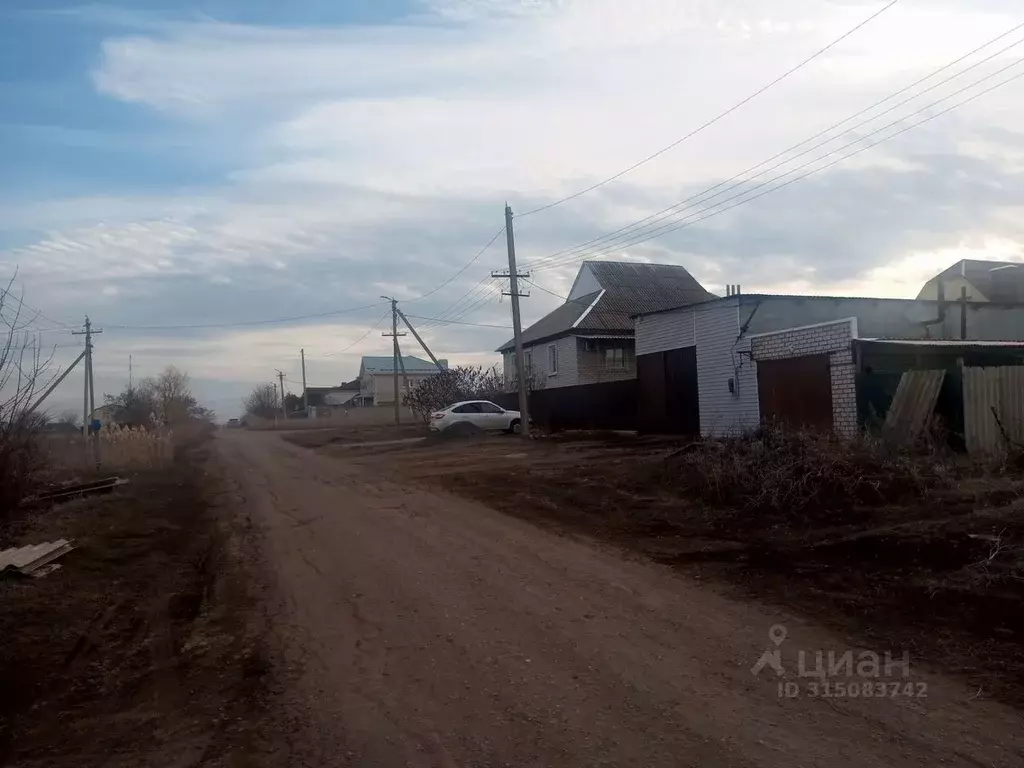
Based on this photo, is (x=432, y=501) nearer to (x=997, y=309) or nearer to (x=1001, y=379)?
(x=1001, y=379)

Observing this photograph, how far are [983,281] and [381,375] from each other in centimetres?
6063

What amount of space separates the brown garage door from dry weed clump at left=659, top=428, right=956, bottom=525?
464cm

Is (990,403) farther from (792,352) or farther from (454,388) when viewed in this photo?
(454,388)

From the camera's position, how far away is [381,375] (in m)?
88.1

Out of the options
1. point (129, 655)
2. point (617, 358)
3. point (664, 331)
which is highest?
point (664, 331)

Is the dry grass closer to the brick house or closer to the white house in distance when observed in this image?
the white house in distance

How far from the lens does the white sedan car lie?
32.7 m

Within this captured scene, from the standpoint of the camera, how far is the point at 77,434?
2722 cm

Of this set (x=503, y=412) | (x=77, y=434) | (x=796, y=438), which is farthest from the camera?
(x=503, y=412)

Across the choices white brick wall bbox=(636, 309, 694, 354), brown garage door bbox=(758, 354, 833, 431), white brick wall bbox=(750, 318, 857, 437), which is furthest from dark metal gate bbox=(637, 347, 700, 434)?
white brick wall bbox=(750, 318, 857, 437)

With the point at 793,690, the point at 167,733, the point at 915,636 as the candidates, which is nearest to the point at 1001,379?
A: the point at 915,636

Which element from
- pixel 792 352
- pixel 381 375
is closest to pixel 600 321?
pixel 792 352

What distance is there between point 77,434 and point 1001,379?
26.7m

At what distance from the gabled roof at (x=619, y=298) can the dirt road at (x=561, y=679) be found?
2885 cm
